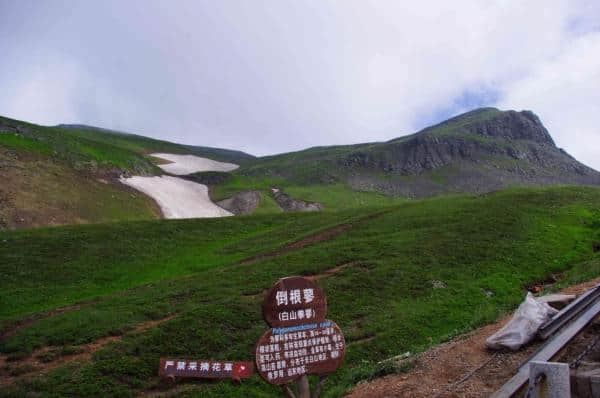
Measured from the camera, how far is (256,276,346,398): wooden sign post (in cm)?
1038

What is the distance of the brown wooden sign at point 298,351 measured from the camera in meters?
10.3

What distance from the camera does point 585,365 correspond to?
9688 mm

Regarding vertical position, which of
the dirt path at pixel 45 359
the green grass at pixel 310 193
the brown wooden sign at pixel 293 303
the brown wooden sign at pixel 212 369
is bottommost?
the dirt path at pixel 45 359

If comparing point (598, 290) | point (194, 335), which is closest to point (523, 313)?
point (598, 290)

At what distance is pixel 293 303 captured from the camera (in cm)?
1095

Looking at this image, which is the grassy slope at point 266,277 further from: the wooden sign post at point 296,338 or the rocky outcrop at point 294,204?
the rocky outcrop at point 294,204

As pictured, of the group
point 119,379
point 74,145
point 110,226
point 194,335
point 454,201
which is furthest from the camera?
point 74,145

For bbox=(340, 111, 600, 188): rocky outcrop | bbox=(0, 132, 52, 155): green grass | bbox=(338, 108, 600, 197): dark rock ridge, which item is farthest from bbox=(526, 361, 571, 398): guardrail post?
bbox=(340, 111, 600, 188): rocky outcrop

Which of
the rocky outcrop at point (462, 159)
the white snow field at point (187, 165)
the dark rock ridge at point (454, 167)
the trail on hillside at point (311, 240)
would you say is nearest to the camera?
the trail on hillside at point (311, 240)

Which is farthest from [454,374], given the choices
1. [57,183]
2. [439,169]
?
[439,169]

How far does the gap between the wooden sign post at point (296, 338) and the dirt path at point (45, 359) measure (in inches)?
521

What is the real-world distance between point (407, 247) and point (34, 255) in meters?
31.6

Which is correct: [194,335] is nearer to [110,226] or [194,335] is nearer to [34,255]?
[34,255]

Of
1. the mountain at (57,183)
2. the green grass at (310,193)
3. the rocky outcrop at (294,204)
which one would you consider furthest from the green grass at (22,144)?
the rocky outcrop at (294,204)
